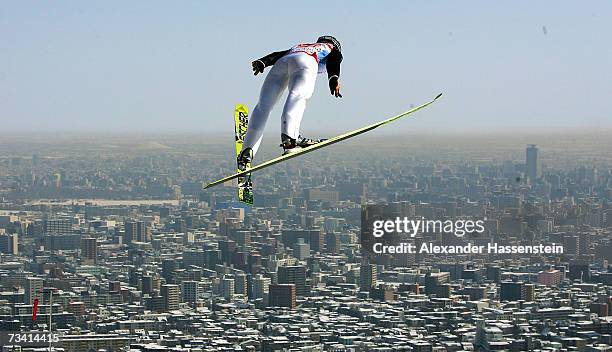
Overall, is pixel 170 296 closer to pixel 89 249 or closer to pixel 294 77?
pixel 89 249

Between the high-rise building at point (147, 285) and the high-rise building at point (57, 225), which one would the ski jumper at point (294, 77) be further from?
the high-rise building at point (57, 225)

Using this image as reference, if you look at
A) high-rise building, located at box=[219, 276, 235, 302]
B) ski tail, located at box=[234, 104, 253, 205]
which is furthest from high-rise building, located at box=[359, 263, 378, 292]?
ski tail, located at box=[234, 104, 253, 205]

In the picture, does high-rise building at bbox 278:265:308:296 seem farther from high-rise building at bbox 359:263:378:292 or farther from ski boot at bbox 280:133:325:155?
ski boot at bbox 280:133:325:155

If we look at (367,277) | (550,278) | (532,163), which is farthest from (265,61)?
(532,163)

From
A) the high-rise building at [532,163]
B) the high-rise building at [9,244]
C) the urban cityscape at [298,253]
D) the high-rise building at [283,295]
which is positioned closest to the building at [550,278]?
the urban cityscape at [298,253]

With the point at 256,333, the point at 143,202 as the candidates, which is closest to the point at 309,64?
the point at 256,333

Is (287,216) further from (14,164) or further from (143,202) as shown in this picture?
(14,164)
